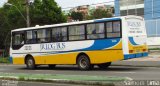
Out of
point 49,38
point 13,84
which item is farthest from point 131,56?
point 13,84

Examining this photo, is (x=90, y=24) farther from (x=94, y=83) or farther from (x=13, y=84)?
(x=94, y=83)

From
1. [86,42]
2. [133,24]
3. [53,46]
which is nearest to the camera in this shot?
[133,24]

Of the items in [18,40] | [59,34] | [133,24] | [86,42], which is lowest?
[86,42]

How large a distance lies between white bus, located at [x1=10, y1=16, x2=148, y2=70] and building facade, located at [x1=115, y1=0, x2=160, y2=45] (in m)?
41.2

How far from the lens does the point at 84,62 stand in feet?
83.6

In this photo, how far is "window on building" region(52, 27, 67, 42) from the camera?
87.2ft

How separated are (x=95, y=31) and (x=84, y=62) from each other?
2.16m

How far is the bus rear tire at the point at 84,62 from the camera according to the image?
82.6 feet

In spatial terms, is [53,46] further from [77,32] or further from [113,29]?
[113,29]

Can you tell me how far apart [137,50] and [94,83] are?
976cm

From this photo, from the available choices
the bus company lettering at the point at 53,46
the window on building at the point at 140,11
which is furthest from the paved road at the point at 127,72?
the window on building at the point at 140,11

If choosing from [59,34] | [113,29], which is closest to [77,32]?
[59,34]

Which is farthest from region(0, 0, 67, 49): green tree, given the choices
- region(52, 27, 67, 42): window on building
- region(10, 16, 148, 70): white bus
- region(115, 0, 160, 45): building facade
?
region(52, 27, 67, 42): window on building

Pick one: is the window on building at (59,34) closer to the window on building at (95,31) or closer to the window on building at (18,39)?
the window on building at (95,31)
